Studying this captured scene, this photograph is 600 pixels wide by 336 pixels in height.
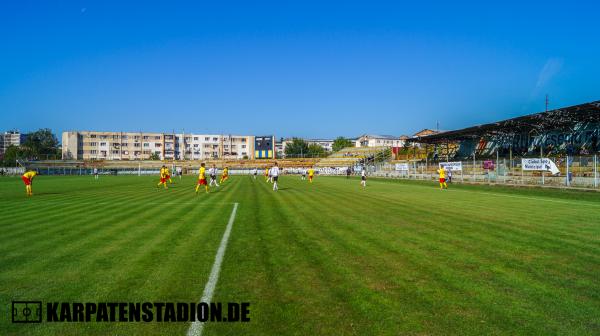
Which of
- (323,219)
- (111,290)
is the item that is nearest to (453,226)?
(323,219)

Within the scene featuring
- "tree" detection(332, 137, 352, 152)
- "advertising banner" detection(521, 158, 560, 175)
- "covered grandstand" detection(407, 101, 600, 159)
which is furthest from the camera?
"tree" detection(332, 137, 352, 152)

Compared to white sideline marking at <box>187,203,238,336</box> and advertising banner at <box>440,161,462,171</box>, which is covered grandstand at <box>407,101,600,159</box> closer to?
advertising banner at <box>440,161,462,171</box>

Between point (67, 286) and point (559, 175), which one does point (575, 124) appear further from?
point (67, 286)

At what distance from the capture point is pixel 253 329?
4.11 m

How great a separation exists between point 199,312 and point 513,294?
393 centimetres

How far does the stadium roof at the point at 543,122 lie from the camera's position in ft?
95.8

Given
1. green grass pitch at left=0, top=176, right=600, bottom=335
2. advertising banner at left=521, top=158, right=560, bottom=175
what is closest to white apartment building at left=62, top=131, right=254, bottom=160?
advertising banner at left=521, top=158, right=560, bottom=175

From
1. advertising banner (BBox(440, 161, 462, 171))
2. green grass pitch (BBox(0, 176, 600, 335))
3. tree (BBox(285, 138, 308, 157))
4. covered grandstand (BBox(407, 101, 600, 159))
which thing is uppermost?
tree (BBox(285, 138, 308, 157))

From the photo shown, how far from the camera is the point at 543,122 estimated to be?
113ft

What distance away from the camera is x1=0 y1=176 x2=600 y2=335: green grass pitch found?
4.26 m

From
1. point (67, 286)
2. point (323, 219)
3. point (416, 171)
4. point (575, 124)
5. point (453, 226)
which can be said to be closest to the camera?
point (67, 286)

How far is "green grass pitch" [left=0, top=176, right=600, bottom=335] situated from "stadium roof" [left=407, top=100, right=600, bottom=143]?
22871 mm

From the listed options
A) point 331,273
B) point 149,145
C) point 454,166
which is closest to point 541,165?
point 454,166

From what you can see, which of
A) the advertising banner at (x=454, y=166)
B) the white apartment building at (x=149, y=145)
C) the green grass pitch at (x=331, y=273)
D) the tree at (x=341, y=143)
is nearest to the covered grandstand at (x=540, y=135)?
the advertising banner at (x=454, y=166)
